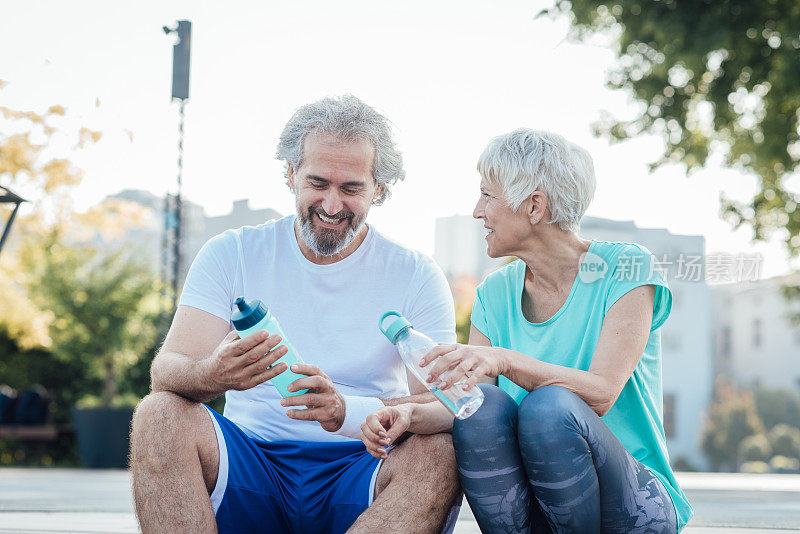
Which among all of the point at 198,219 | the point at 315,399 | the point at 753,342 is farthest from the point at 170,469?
the point at 753,342

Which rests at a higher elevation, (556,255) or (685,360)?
(556,255)

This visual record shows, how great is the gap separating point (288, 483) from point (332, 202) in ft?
2.62

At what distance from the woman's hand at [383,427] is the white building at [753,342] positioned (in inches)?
1461

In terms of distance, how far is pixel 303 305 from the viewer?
98.3 inches

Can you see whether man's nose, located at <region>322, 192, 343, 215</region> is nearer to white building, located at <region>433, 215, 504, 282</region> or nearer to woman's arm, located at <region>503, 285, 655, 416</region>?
woman's arm, located at <region>503, 285, 655, 416</region>

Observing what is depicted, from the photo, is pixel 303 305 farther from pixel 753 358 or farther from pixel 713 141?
pixel 753 358

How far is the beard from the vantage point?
251 cm

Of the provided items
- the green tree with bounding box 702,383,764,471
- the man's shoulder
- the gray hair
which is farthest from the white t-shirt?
the green tree with bounding box 702,383,764,471

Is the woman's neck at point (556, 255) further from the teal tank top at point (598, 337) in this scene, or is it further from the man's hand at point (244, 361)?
the man's hand at point (244, 361)

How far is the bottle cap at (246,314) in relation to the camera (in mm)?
1952

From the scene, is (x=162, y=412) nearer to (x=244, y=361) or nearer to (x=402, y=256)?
(x=244, y=361)

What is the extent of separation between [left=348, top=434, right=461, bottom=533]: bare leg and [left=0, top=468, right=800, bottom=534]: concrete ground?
158cm

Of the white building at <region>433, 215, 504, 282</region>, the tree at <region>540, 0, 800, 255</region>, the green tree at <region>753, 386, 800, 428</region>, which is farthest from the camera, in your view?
the green tree at <region>753, 386, 800, 428</region>

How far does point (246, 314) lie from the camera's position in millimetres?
1951
